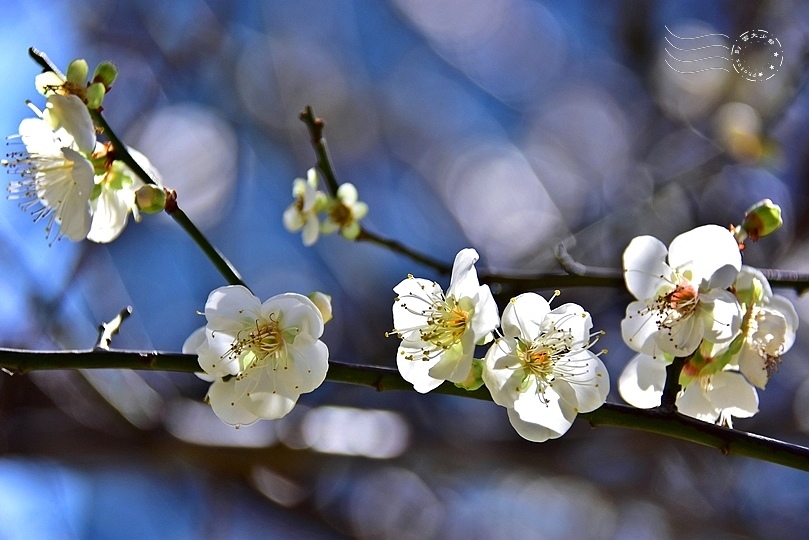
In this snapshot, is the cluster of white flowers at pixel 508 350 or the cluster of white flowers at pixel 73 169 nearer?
the cluster of white flowers at pixel 508 350

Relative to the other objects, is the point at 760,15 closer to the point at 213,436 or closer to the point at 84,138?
the point at 213,436

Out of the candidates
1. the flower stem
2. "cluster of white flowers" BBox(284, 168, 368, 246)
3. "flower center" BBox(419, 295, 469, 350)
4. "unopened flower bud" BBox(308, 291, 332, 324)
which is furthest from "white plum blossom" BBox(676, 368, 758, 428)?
"cluster of white flowers" BBox(284, 168, 368, 246)

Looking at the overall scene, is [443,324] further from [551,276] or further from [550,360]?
[551,276]

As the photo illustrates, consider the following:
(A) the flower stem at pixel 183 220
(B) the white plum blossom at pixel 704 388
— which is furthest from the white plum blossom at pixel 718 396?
(A) the flower stem at pixel 183 220

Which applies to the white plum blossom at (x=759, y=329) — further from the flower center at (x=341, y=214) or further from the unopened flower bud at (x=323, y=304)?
the flower center at (x=341, y=214)

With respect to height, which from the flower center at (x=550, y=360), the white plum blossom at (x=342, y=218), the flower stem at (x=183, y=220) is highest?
the white plum blossom at (x=342, y=218)

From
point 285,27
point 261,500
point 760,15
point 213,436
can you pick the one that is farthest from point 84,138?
point 285,27

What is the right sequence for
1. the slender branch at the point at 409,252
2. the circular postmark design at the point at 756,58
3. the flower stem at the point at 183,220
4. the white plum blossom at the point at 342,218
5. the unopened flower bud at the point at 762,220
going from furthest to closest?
the circular postmark design at the point at 756,58 → the white plum blossom at the point at 342,218 → the slender branch at the point at 409,252 → the unopened flower bud at the point at 762,220 → the flower stem at the point at 183,220

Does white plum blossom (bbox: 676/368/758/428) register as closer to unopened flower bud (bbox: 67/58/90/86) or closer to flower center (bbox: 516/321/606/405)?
flower center (bbox: 516/321/606/405)
